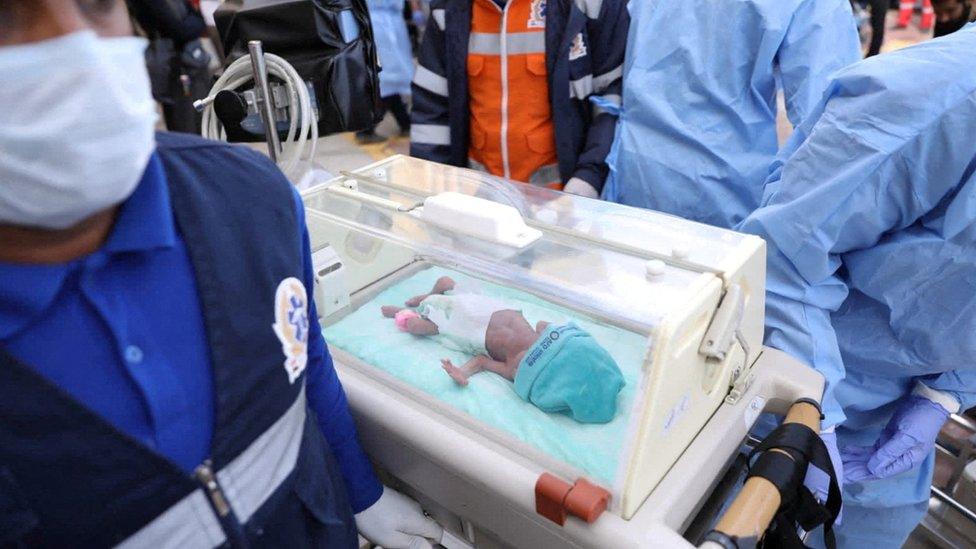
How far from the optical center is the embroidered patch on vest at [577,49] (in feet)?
5.92

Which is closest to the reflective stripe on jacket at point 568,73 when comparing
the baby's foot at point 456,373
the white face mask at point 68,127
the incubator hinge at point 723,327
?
the baby's foot at point 456,373

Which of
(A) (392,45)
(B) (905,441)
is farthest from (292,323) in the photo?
(A) (392,45)

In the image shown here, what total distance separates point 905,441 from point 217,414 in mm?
1378

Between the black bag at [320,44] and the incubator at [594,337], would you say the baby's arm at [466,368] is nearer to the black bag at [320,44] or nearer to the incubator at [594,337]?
the incubator at [594,337]

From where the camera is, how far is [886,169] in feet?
3.48

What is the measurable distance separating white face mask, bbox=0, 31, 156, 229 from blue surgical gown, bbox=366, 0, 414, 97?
353 centimetres

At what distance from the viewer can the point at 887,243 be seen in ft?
3.72

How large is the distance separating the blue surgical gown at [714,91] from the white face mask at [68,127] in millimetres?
1455

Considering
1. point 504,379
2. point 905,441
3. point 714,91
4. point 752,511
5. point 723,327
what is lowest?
point 905,441

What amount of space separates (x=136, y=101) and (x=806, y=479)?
1.12 metres

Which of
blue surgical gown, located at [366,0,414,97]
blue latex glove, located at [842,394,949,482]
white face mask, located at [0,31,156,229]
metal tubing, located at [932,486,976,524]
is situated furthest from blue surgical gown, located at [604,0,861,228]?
blue surgical gown, located at [366,0,414,97]

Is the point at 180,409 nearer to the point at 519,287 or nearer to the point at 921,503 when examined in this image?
→ the point at 519,287

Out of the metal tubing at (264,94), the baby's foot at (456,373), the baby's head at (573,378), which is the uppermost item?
the metal tubing at (264,94)

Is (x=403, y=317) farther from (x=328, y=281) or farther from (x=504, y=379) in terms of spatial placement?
(x=504, y=379)
